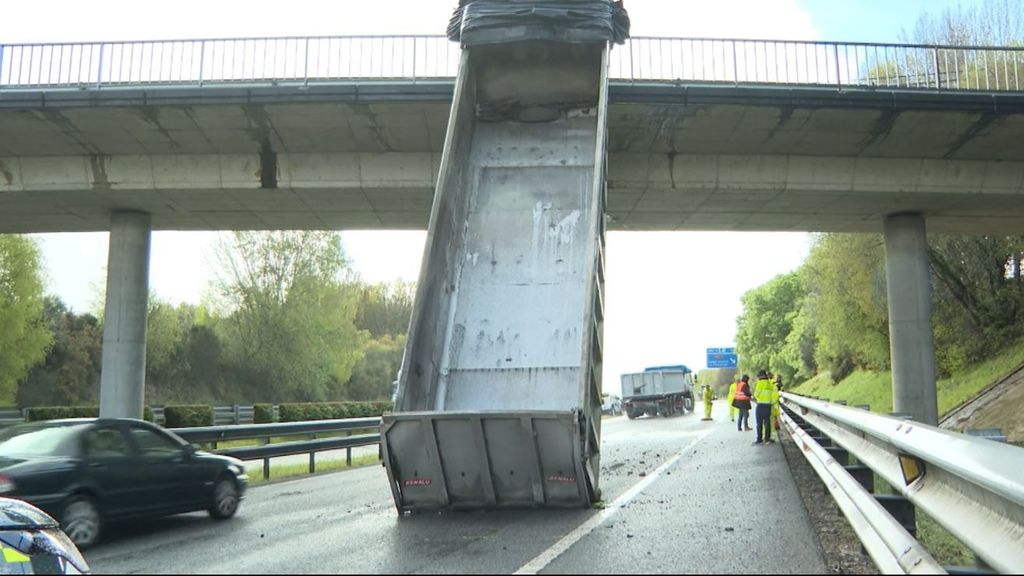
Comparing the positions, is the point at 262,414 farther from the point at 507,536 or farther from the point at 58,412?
the point at 507,536

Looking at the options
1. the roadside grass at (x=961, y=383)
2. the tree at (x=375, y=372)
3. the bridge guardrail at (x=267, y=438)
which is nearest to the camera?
the bridge guardrail at (x=267, y=438)

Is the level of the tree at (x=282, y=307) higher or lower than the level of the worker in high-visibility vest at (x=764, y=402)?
higher

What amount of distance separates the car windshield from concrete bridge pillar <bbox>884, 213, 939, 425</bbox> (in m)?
17.0

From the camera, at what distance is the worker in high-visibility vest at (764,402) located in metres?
17.6

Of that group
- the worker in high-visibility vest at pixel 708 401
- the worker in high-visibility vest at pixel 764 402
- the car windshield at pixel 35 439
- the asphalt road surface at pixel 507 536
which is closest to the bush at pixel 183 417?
the asphalt road surface at pixel 507 536

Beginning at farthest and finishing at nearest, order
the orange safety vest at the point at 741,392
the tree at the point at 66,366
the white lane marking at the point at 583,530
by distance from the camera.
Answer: the tree at the point at 66,366 → the orange safety vest at the point at 741,392 → the white lane marking at the point at 583,530

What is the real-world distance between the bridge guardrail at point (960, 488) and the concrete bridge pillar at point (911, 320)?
14.7 m

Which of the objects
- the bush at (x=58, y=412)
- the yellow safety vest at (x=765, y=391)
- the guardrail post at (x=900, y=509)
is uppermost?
the yellow safety vest at (x=765, y=391)

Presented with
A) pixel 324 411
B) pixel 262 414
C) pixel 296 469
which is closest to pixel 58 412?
pixel 262 414

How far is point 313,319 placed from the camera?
169ft

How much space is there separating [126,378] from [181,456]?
33.3 feet

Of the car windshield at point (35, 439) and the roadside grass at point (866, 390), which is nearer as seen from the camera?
the car windshield at point (35, 439)

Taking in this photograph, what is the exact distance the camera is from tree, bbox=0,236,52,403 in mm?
38812

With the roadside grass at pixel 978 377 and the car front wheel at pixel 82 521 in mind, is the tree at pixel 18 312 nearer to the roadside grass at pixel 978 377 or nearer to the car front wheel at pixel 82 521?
the car front wheel at pixel 82 521
